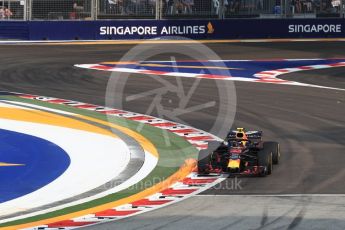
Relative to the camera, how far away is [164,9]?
40719mm

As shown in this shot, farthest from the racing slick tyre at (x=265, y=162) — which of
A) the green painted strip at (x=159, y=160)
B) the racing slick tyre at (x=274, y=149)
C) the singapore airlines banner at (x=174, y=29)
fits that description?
the singapore airlines banner at (x=174, y=29)

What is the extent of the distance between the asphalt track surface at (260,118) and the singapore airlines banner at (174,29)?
2.24m

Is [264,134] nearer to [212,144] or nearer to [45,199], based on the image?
[212,144]

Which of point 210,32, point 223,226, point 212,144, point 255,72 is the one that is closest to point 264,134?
point 212,144

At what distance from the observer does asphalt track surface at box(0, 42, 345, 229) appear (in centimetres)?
1228

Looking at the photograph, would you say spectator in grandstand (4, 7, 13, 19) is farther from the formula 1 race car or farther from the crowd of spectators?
the formula 1 race car

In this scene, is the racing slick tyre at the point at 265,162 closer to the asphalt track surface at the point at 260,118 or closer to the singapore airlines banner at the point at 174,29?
the asphalt track surface at the point at 260,118

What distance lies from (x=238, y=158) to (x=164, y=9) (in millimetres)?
26502

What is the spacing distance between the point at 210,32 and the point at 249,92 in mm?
15935

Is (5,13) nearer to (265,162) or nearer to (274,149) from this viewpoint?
(274,149)

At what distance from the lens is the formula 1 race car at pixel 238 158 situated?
1472 cm

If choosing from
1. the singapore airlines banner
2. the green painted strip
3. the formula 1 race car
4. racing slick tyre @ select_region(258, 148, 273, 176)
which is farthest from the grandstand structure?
racing slick tyre @ select_region(258, 148, 273, 176)

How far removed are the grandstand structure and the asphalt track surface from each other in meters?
2.66

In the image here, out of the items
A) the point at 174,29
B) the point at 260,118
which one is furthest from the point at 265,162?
the point at 174,29
